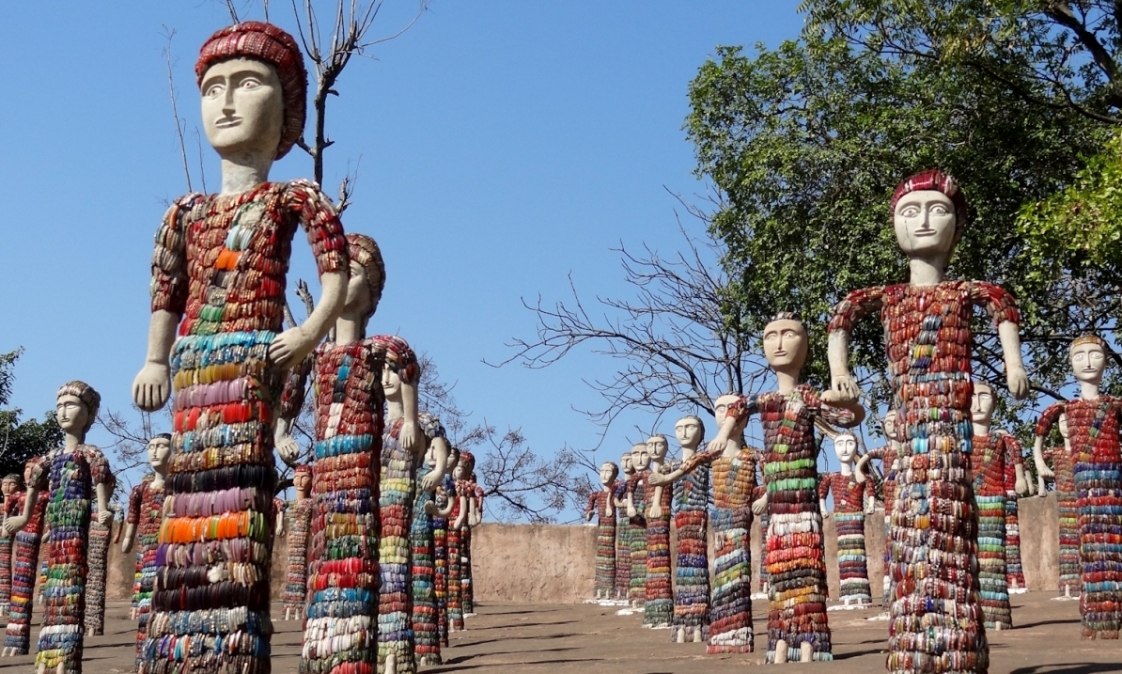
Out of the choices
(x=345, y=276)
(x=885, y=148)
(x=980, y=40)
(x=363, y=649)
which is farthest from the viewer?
(x=885, y=148)

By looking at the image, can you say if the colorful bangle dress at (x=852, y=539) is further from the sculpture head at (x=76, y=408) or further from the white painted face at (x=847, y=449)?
the sculpture head at (x=76, y=408)

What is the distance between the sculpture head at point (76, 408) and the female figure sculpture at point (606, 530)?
10.8 metres

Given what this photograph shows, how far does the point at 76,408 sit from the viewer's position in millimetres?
10547

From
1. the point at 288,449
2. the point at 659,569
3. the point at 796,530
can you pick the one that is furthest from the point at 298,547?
the point at 796,530

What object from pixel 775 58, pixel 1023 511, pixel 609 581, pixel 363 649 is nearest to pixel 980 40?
pixel 775 58

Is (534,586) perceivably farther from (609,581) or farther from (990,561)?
(990,561)

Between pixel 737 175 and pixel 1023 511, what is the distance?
20.9 feet

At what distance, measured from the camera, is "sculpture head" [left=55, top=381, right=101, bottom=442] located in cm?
1051

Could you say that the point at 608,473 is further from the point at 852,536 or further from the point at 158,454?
the point at 158,454

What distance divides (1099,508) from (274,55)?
7.14 m

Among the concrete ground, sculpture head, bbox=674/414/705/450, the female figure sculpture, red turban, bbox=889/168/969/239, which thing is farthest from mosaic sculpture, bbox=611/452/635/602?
red turban, bbox=889/168/969/239

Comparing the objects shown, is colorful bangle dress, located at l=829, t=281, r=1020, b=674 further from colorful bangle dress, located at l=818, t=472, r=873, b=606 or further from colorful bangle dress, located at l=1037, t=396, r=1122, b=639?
colorful bangle dress, located at l=818, t=472, r=873, b=606

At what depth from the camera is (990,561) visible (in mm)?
11703

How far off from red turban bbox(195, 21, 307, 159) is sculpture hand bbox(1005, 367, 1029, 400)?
3.91 m
